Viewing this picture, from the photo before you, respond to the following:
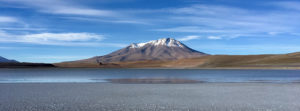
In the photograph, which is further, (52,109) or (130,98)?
(130,98)

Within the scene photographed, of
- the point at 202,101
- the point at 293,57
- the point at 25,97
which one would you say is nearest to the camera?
the point at 202,101

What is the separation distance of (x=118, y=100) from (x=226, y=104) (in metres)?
5.46

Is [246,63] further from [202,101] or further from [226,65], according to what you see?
[202,101]

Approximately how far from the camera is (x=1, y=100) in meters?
17.5

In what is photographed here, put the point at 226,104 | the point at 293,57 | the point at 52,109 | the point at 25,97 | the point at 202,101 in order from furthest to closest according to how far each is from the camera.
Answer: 1. the point at 293,57
2. the point at 25,97
3. the point at 202,101
4. the point at 226,104
5. the point at 52,109

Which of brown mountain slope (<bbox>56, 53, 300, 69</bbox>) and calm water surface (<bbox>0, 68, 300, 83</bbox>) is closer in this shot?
calm water surface (<bbox>0, 68, 300, 83</bbox>)

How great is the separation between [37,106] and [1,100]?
9.94 ft

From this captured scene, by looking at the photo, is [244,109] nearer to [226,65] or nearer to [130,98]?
[130,98]

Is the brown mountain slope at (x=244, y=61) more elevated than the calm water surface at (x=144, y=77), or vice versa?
the brown mountain slope at (x=244, y=61)

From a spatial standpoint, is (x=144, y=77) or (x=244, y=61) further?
(x=244, y=61)

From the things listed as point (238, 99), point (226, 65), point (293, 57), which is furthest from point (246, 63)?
point (238, 99)

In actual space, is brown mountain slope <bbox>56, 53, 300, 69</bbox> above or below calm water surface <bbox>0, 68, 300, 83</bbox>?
above

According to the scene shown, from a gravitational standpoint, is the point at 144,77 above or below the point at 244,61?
below

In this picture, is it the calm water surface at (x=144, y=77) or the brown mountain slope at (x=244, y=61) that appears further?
the brown mountain slope at (x=244, y=61)
